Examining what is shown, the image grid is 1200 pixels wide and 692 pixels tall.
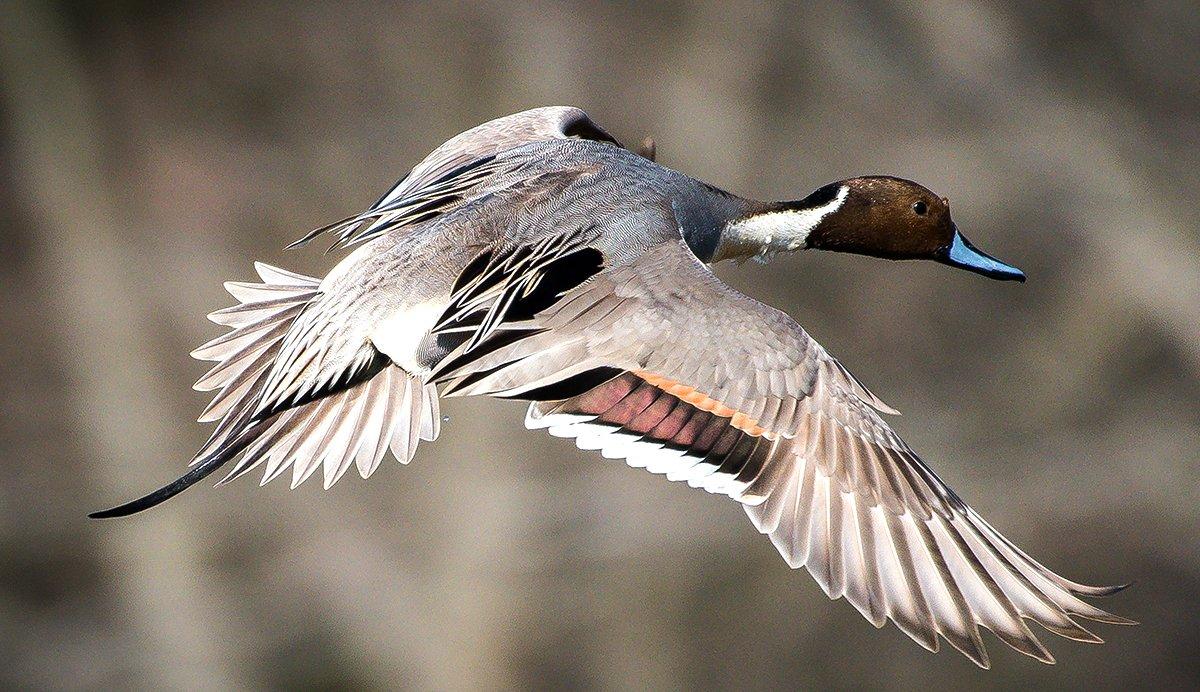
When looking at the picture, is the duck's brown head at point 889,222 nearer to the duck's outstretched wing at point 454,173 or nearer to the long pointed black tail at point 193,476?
the duck's outstretched wing at point 454,173

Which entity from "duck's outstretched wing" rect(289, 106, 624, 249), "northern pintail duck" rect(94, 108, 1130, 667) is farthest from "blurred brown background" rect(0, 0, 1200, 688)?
"northern pintail duck" rect(94, 108, 1130, 667)

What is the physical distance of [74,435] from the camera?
13.9ft

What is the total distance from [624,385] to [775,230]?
0.69 meters

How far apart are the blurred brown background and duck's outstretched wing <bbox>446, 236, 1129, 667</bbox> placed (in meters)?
2.42

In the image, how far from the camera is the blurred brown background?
4203 millimetres

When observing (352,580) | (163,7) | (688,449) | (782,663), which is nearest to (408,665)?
(352,580)

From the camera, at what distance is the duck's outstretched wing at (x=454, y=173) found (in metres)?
1.99

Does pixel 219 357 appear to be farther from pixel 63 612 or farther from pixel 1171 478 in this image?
pixel 1171 478

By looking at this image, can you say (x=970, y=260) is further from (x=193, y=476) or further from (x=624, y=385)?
(x=193, y=476)

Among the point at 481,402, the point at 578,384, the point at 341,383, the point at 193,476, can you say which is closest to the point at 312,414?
the point at 341,383

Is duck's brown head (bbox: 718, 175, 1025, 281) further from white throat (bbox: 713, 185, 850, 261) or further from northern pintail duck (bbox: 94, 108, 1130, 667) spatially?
northern pintail duck (bbox: 94, 108, 1130, 667)

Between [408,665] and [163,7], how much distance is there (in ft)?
6.96

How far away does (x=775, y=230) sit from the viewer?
2.31m

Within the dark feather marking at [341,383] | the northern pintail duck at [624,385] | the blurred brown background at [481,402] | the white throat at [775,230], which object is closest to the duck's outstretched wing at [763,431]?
the northern pintail duck at [624,385]
